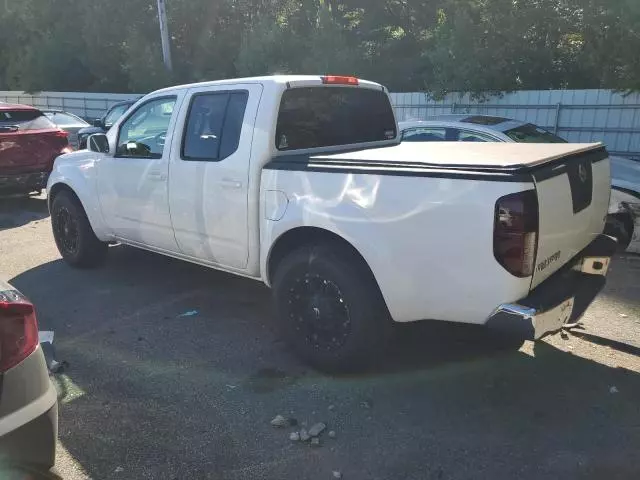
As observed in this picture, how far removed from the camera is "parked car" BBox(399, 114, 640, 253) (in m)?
6.19

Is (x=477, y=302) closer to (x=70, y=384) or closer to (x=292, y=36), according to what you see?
(x=70, y=384)

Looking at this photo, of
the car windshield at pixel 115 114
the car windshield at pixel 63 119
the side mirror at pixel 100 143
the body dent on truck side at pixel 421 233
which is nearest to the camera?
the body dent on truck side at pixel 421 233

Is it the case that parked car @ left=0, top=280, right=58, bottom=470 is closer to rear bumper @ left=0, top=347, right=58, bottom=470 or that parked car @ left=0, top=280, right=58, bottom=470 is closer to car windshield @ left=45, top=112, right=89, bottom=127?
rear bumper @ left=0, top=347, right=58, bottom=470

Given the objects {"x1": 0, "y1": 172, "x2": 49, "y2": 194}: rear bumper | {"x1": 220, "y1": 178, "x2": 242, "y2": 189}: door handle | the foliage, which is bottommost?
{"x1": 0, "y1": 172, "x2": 49, "y2": 194}: rear bumper

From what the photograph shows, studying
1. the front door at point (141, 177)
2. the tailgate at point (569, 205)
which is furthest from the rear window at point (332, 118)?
the tailgate at point (569, 205)

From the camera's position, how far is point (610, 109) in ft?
36.6

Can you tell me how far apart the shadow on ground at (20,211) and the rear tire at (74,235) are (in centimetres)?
263

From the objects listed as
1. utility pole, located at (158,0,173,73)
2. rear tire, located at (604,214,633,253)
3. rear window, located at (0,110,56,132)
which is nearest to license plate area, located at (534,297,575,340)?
rear tire, located at (604,214,633,253)

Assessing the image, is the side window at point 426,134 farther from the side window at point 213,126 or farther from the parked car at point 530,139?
the side window at point 213,126

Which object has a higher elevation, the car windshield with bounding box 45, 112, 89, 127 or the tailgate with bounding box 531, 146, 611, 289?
the tailgate with bounding box 531, 146, 611, 289

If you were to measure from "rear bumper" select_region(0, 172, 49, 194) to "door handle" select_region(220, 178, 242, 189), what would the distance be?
6.25m

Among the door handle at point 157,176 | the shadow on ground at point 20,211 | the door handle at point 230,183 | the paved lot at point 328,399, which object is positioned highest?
the door handle at point 230,183

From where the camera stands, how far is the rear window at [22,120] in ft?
30.3

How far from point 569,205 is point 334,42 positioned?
48.8 feet
